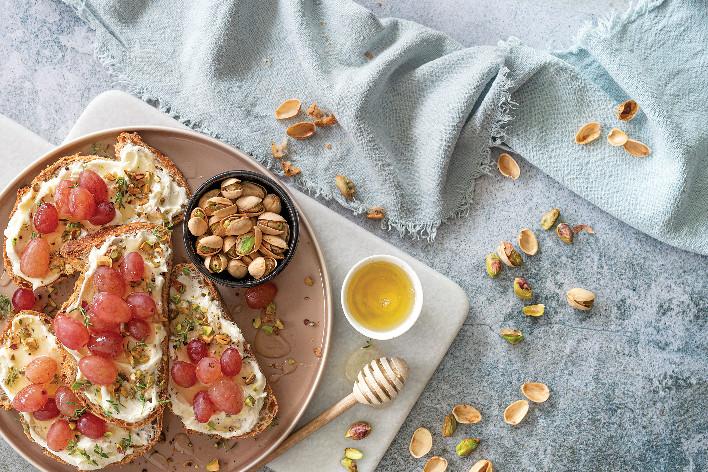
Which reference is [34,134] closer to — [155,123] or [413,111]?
[155,123]

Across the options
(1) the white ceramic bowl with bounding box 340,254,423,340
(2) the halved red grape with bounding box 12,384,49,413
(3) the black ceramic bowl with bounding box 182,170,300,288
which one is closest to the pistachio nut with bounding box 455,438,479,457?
(1) the white ceramic bowl with bounding box 340,254,423,340

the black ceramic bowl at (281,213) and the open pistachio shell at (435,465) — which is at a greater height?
the black ceramic bowl at (281,213)

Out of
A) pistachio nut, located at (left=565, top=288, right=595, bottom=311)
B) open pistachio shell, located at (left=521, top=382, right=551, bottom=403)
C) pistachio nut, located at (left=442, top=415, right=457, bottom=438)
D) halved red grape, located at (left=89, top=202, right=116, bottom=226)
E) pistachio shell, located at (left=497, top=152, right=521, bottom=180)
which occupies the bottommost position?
pistachio nut, located at (left=442, top=415, right=457, bottom=438)

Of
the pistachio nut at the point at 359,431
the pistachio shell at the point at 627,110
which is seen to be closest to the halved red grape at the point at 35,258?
the pistachio nut at the point at 359,431

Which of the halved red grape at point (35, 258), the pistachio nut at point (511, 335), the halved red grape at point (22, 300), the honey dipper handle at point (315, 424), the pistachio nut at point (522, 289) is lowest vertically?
the honey dipper handle at point (315, 424)

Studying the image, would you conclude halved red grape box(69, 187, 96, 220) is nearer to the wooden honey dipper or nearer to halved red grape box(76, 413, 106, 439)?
halved red grape box(76, 413, 106, 439)

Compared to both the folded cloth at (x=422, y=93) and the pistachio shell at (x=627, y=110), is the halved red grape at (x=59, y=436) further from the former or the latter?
the pistachio shell at (x=627, y=110)

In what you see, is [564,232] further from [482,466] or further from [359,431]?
[359,431]

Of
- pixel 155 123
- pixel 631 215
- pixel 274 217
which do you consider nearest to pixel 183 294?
pixel 274 217
